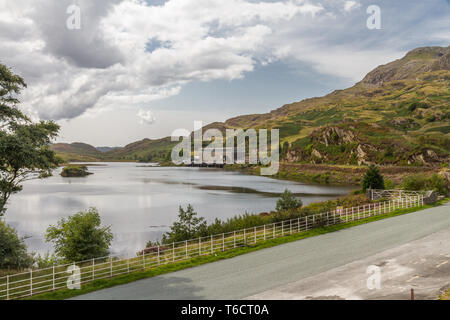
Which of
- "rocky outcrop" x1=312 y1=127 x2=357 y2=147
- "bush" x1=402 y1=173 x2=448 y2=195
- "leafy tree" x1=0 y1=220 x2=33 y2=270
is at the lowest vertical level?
"leafy tree" x1=0 y1=220 x2=33 y2=270

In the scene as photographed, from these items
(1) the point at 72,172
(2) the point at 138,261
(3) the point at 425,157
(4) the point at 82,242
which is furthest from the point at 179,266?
(1) the point at 72,172

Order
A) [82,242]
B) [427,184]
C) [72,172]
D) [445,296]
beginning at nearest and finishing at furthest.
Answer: [445,296], [82,242], [427,184], [72,172]

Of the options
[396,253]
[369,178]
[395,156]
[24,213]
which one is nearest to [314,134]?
[395,156]

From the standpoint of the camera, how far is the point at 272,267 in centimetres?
1848

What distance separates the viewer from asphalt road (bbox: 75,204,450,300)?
49.6 feet

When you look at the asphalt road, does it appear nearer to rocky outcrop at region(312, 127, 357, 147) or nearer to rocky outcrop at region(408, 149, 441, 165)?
rocky outcrop at region(408, 149, 441, 165)

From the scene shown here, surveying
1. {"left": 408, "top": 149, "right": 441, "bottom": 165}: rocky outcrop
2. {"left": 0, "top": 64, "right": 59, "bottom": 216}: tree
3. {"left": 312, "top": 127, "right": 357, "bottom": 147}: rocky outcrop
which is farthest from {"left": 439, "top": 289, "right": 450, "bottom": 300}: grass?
{"left": 312, "top": 127, "right": 357, "bottom": 147}: rocky outcrop

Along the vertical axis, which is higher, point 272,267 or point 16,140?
point 16,140

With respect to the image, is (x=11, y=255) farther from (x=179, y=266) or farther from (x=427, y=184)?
(x=427, y=184)

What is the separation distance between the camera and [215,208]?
59.6 m

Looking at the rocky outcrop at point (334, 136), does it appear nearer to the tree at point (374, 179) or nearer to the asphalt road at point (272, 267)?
the tree at point (374, 179)

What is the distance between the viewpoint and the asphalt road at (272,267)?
1511 cm
